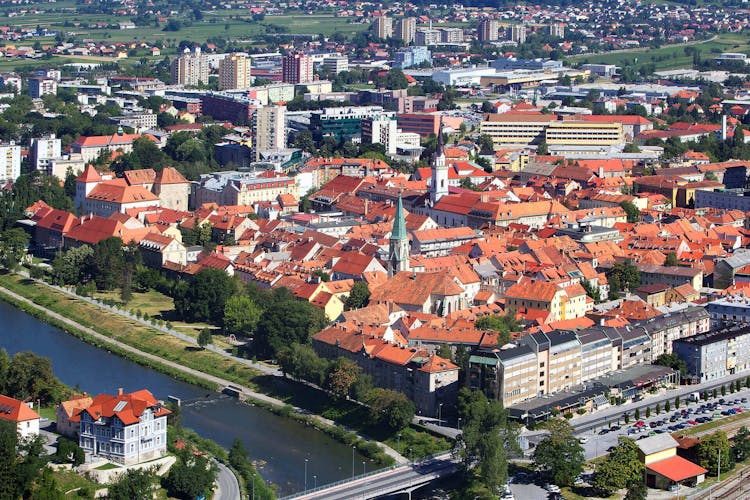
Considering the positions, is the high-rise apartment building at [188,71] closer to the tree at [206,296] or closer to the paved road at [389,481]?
the tree at [206,296]

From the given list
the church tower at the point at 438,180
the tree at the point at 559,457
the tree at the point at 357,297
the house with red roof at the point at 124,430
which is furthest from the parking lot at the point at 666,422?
the church tower at the point at 438,180

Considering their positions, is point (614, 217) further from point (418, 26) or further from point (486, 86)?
point (418, 26)

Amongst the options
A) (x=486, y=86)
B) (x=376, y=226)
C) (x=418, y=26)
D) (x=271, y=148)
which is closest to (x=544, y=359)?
(x=376, y=226)

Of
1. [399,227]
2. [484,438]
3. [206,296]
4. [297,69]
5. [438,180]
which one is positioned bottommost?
[206,296]

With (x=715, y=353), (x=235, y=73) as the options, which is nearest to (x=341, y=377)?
(x=715, y=353)

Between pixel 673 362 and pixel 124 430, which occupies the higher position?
pixel 124 430

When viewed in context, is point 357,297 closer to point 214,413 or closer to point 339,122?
point 214,413

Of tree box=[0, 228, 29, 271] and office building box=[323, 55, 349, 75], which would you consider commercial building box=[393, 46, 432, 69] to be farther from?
tree box=[0, 228, 29, 271]
